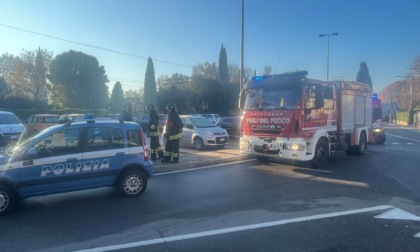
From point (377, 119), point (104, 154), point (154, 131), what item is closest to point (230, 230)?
point (104, 154)

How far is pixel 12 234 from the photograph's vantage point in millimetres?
5133

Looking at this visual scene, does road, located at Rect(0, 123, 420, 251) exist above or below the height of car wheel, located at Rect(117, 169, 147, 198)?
below

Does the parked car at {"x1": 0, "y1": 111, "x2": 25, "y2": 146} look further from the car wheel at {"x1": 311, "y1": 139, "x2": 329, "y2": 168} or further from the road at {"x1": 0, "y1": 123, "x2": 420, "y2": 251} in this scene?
the car wheel at {"x1": 311, "y1": 139, "x2": 329, "y2": 168}

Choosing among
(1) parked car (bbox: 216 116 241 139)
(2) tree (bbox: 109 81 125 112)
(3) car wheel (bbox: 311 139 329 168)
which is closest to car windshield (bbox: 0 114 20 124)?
(1) parked car (bbox: 216 116 241 139)

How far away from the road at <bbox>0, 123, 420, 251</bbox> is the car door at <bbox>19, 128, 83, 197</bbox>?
449 mm

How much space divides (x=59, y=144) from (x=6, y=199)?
53.0 inches

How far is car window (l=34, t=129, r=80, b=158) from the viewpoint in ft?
21.1

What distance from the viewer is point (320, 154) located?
35.8ft

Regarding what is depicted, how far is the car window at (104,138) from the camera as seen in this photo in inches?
271

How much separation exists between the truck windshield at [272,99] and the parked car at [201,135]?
14.4ft

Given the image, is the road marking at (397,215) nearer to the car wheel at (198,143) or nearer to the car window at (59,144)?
the car window at (59,144)

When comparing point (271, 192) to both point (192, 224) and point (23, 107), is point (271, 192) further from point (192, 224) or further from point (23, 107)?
point (23, 107)

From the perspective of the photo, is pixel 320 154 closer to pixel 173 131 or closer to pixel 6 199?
pixel 173 131

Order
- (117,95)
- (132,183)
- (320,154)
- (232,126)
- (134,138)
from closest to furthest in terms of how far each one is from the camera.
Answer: (132,183)
(134,138)
(320,154)
(232,126)
(117,95)
